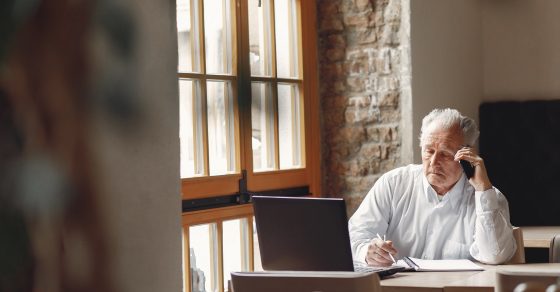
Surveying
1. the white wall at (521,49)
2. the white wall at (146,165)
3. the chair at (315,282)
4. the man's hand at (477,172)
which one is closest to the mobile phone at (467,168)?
the man's hand at (477,172)

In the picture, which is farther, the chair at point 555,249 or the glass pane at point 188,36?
the glass pane at point 188,36

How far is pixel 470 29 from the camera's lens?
18.4ft

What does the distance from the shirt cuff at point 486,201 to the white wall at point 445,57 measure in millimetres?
1159

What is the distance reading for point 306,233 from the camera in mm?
2977

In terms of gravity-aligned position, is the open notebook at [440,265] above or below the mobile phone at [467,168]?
below

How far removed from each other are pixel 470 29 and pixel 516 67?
41 centimetres

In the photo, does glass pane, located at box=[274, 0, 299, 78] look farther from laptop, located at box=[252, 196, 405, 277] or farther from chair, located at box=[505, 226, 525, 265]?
laptop, located at box=[252, 196, 405, 277]

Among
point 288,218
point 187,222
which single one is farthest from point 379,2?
point 288,218

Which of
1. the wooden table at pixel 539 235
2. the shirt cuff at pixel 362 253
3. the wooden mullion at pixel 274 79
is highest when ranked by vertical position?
the wooden mullion at pixel 274 79

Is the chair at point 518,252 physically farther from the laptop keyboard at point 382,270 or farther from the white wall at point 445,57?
the white wall at point 445,57

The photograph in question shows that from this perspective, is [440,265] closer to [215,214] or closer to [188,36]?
[215,214]

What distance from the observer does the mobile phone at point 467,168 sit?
3732 mm

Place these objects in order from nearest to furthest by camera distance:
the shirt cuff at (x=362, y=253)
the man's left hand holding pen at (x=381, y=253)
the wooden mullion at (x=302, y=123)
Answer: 1. the man's left hand holding pen at (x=381, y=253)
2. the shirt cuff at (x=362, y=253)
3. the wooden mullion at (x=302, y=123)

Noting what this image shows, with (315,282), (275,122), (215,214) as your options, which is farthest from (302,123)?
(315,282)
